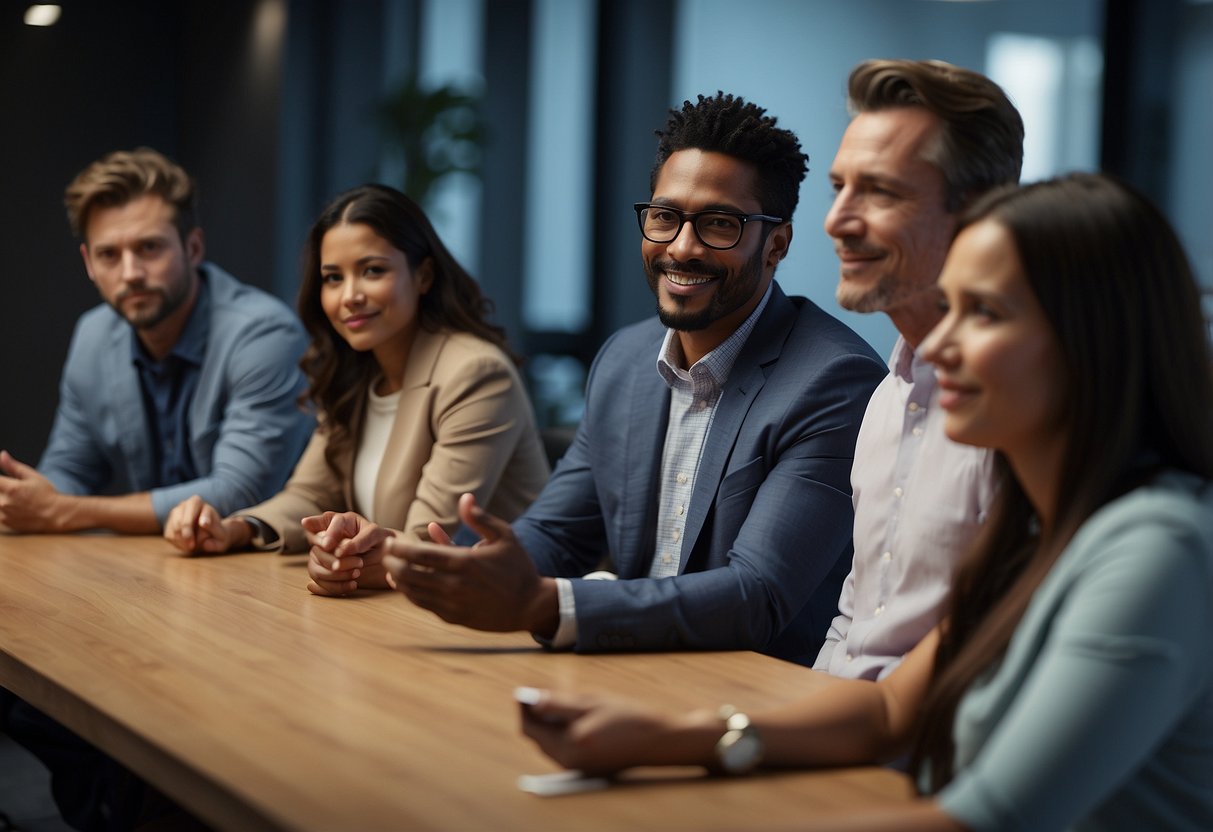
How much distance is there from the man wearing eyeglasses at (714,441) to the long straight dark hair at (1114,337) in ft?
2.32

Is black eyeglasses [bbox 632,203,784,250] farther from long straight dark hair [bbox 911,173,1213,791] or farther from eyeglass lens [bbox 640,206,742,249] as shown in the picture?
long straight dark hair [bbox 911,173,1213,791]

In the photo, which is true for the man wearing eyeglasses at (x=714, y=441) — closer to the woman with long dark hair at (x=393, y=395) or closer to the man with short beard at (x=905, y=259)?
the man with short beard at (x=905, y=259)

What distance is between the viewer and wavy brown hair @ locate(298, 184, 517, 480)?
2963 mm

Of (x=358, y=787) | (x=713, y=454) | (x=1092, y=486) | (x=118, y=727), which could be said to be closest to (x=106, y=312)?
(x=713, y=454)

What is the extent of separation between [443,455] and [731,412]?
808 millimetres

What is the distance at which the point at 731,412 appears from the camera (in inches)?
86.0

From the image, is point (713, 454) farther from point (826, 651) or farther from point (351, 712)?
point (351, 712)

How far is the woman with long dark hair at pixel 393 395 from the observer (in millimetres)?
2738

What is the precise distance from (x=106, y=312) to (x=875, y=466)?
260 centimetres

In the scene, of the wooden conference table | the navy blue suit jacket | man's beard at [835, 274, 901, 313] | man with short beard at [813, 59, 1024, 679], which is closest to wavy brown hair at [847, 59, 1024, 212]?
man with short beard at [813, 59, 1024, 679]

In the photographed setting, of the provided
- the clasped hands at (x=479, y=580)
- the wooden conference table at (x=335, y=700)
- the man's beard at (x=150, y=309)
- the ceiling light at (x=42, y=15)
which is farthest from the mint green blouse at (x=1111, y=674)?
the ceiling light at (x=42, y=15)

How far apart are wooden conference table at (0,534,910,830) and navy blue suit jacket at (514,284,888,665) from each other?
7 centimetres

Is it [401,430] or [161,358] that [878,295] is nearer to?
[401,430]

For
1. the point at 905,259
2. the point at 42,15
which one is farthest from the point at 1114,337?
the point at 42,15
